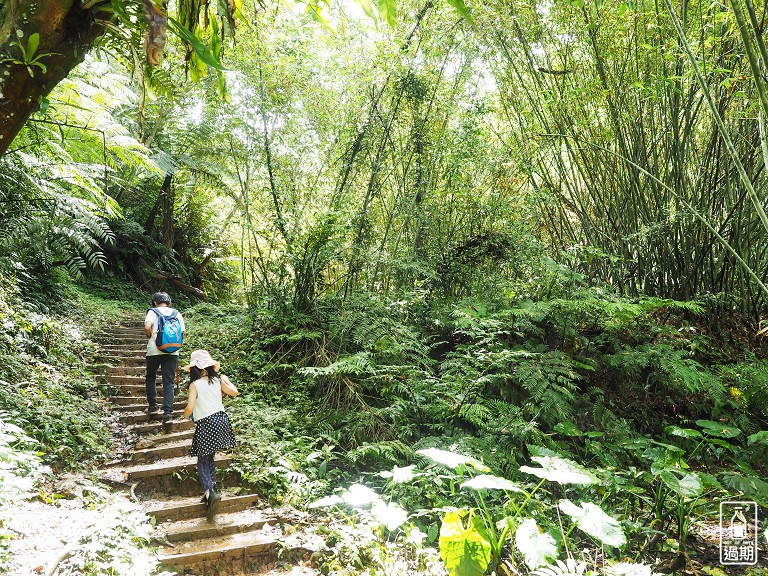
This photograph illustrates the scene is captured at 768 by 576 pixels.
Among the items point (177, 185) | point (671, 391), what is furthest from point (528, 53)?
point (177, 185)

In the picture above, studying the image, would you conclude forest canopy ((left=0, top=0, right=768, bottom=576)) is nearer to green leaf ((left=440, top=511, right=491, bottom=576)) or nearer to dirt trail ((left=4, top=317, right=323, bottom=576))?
green leaf ((left=440, top=511, right=491, bottom=576))

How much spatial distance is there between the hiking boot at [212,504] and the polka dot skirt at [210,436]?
0.29 meters

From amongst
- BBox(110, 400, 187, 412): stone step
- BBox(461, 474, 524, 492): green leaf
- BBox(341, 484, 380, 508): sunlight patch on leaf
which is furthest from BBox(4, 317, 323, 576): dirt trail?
BBox(461, 474, 524, 492): green leaf

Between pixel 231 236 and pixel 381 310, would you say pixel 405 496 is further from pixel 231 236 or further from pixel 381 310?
pixel 231 236

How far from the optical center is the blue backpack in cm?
467

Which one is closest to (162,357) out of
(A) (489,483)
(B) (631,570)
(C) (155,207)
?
(A) (489,483)

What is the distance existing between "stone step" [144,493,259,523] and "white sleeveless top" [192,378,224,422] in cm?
65

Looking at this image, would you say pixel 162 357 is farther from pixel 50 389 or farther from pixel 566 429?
pixel 566 429

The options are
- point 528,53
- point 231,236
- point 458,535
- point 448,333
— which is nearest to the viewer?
point 458,535

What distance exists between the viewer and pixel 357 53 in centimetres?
590

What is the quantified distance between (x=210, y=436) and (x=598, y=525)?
104 inches

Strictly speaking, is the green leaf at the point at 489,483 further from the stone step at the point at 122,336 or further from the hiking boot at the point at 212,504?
the stone step at the point at 122,336

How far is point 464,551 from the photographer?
2.13m

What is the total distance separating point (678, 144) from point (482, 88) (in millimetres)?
2464
